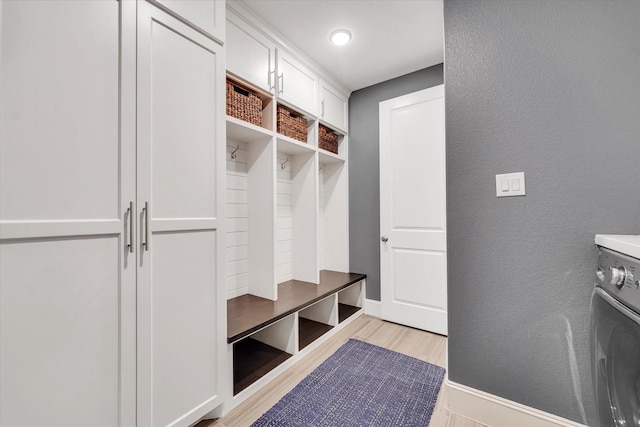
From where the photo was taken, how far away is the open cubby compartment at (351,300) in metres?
2.94

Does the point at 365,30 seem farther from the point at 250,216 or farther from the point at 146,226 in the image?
the point at 146,226

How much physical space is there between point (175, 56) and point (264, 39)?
1.04 meters

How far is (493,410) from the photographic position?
55.2 inches

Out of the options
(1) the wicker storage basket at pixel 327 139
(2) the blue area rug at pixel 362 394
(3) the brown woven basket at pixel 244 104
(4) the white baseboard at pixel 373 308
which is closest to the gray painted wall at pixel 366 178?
(4) the white baseboard at pixel 373 308

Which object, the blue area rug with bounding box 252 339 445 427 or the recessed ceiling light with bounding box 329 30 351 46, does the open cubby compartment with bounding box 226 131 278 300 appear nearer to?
the blue area rug with bounding box 252 339 445 427

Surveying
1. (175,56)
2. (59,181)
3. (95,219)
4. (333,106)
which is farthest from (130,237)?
(333,106)

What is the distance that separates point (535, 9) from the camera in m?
1.34

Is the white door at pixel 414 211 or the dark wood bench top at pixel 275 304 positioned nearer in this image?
the dark wood bench top at pixel 275 304

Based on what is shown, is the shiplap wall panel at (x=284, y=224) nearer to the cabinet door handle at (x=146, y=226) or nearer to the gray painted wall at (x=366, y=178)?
the gray painted wall at (x=366, y=178)

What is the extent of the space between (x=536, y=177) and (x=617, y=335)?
74 cm

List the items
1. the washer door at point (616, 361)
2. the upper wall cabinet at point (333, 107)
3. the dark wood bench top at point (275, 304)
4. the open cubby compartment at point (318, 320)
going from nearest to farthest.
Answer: the washer door at point (616, 361), the dark wood bench top at point (275, 304), the open cubby compartment at point (318, 320), the upper wall cabinet at point (333, 107)

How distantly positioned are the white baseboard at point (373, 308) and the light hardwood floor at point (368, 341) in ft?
0.20

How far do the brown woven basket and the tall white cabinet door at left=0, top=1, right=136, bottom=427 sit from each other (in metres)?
0.77

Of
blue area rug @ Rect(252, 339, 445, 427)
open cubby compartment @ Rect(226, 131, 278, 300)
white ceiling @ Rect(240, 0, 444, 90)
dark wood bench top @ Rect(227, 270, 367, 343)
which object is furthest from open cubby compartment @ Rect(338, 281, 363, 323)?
white ceiling @ Rect(240, 0, 444, 90)
